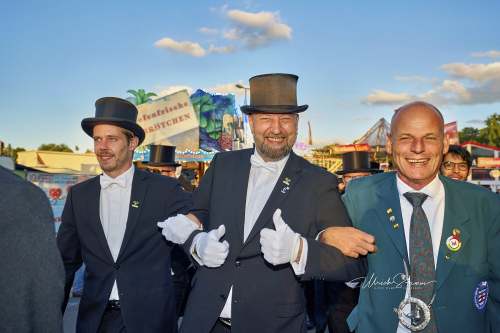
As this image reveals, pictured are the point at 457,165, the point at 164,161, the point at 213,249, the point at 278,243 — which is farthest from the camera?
the point at 164,161

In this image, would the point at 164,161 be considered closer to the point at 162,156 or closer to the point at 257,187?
the point at 162,156

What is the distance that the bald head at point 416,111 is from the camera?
286 centimetres

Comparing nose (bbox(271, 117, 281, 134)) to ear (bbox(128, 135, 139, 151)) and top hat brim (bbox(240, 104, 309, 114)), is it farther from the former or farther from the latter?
ear (bbox(128, 135, 139, 151))

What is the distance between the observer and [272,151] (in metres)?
3.21

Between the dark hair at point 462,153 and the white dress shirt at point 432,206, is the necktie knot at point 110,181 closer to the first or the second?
the white dress shirt at point 432,206

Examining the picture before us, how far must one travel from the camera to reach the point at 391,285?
8.84 feet

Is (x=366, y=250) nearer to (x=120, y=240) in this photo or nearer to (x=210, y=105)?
(x=120, y=240)

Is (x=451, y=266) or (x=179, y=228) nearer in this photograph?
(x=451, y=266)

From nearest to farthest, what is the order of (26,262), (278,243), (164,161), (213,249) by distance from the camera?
(26,262) < (278,243) < (213,249) < (164,161)

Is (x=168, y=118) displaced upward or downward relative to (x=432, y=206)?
upward

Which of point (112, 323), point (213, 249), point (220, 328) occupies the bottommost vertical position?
point (112, 323)

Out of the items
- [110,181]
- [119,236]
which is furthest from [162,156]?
[119,236]

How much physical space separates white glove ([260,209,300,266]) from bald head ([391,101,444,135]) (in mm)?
994

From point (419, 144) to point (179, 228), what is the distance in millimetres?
1587
